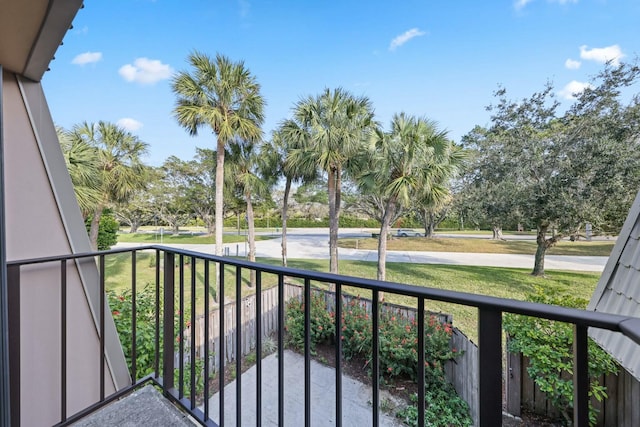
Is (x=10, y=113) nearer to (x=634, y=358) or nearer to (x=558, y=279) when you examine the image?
(x=634, y=358)

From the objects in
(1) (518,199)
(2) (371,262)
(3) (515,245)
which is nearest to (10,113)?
(1) (518,199)

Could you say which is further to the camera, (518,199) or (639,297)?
(518,199)

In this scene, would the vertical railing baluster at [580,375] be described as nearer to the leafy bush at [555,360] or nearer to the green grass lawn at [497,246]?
the leafy bush at [555,360]

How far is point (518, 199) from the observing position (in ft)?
24.4

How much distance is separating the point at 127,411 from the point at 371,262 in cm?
962

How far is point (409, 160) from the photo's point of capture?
596 centimetres

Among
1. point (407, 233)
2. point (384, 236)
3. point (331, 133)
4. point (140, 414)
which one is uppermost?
point (331, 133)

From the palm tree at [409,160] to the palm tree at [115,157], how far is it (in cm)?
714

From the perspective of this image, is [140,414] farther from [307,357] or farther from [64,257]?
[307,357]

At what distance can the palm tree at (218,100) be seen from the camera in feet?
21.2

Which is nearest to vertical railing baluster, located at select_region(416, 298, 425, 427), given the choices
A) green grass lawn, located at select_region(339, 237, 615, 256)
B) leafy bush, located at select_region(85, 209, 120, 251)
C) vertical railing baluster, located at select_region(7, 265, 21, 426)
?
vertical railing baluster, located at select_region(7, 265, 21, 426)

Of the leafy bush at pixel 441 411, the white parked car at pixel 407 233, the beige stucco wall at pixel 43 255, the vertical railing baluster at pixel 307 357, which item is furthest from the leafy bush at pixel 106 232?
the white parked car at pixel 407 233

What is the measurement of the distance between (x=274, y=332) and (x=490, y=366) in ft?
14.7

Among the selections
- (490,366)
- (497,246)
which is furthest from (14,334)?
(497,246)
